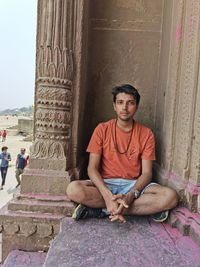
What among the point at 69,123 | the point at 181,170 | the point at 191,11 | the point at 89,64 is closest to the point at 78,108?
the point at 69,123

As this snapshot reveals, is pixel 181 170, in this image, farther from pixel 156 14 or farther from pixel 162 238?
pixel 156 14

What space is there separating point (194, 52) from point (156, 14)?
109cm

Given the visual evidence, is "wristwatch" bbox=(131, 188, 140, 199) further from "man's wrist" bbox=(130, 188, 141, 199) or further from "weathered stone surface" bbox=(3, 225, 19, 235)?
"weathered stone surface" bbox=(3, 225, 19, 235)

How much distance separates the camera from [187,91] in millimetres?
2879

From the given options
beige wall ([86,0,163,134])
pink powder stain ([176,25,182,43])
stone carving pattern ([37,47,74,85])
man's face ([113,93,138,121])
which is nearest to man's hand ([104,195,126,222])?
man's face ([113,93,138,121])

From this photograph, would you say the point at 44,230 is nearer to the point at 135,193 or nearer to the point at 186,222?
the point at 135,193

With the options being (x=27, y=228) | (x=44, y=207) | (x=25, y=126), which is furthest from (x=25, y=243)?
(x=25, y=126)

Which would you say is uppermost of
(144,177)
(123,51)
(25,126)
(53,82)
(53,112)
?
(123,51)

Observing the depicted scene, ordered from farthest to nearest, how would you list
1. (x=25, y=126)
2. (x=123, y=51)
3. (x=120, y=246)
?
1. (x=25, y=126)
2. (x=123, y=51)
3. (x=120, y=246)

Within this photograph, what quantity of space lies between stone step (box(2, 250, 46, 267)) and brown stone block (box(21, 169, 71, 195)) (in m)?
0.49

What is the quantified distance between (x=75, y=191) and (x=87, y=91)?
4.50 ft

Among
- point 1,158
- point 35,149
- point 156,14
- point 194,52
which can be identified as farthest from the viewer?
point 1,158

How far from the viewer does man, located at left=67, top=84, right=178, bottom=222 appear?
2678 mm

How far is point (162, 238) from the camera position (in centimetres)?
239
